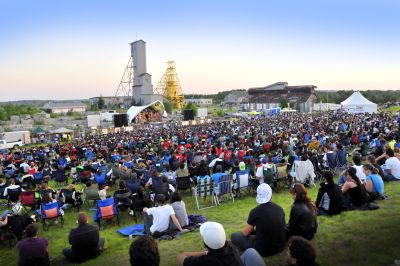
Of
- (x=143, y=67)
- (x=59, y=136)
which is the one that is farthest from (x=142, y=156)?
(x=143, y=67)

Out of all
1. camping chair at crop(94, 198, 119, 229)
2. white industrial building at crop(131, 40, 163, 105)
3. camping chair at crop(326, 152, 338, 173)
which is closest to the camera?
camping chair at crop(94, 198, 119, 229)

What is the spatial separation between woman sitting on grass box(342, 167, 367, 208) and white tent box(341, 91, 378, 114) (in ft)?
129

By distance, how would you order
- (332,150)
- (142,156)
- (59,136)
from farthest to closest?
(59,136)
(142,156)
(332,150)

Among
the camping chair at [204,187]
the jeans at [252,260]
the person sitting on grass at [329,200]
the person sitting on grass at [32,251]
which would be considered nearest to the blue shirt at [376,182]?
the person sitting on grass at [329,200]

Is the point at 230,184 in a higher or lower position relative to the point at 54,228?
higher

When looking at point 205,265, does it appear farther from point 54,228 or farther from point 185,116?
point 185,116

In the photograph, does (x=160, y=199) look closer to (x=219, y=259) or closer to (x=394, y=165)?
(x=219, y=259)

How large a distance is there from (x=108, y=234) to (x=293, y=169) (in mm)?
5505

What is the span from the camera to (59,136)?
1544 inches

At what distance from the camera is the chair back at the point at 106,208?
752cm

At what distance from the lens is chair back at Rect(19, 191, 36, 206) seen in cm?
939

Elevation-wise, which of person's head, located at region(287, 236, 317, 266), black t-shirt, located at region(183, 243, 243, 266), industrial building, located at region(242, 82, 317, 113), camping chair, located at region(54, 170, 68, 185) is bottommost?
camping chair, located at region(54, 170, 68, 185)

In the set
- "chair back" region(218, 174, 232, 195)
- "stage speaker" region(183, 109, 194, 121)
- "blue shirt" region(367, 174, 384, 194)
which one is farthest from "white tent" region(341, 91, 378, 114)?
"blue shirt" region(367, 174, 384, 194)

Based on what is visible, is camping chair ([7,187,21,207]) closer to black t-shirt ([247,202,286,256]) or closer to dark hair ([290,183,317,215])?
black t-shirt ([247,202,286,256])
